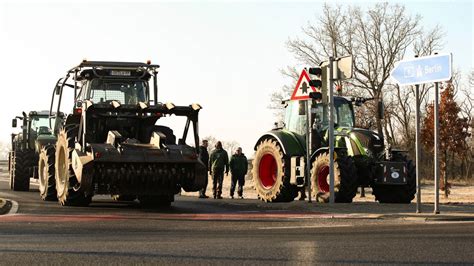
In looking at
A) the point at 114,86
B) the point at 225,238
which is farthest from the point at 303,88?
the point at 225,238

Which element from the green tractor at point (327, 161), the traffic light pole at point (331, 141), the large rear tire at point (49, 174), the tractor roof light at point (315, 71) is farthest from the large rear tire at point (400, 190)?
the large rear tire at point (49, 174)

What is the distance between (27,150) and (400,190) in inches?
510

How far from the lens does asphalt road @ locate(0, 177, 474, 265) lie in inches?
312

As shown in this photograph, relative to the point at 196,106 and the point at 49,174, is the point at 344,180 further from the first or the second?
the point at 49,174

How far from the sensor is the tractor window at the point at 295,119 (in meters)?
20.0

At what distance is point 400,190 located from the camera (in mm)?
18875

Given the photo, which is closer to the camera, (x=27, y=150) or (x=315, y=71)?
(x=315, y=71)

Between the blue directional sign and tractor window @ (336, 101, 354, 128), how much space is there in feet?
15.8

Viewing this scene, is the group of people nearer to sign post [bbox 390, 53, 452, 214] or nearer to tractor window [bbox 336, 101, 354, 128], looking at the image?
tractor window [bbox 336, 101, 354, 128]

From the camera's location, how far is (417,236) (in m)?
10.1

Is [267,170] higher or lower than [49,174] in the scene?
higher

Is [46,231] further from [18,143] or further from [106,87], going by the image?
[18,143]

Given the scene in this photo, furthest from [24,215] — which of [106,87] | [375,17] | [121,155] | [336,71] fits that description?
[375,17]

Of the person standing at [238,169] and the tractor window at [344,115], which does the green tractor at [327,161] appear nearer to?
the tractor window at [344,115]
